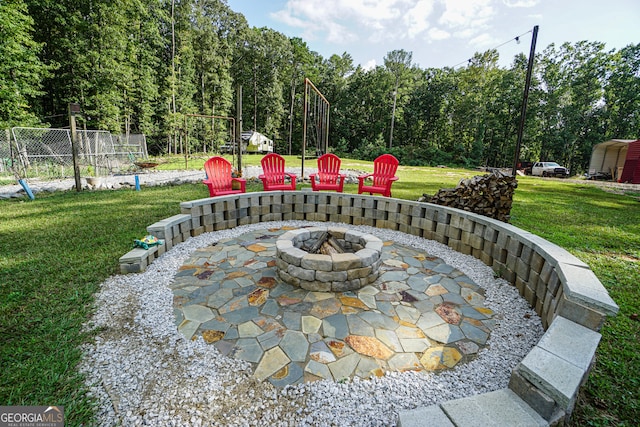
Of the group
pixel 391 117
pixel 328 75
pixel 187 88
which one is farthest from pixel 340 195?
pixel 328 75

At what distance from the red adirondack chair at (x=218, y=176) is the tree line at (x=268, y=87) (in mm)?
6678

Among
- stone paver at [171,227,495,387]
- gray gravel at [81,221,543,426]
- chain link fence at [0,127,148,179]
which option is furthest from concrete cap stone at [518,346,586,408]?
chain link fence at [0,127,148,179]

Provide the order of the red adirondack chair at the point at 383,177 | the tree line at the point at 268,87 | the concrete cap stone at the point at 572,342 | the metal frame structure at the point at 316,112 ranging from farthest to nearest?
the tree line at the point at 268,87 < the metal frame structure at the point at 316,112 < the red adirondack chair at the point at 383,177 < the concrete cap stone at the point at 572,342

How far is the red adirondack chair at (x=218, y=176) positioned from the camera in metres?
4.24

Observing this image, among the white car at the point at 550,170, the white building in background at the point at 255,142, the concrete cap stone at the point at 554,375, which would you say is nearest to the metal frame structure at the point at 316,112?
the concrete cap stone at the point at 554,375

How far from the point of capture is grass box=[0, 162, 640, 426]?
132 centimetres

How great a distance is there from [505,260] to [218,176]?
405 centimetres

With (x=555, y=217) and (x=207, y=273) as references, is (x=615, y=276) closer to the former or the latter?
(x=555, y=217)

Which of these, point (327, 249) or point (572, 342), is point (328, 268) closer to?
point (327, 249)

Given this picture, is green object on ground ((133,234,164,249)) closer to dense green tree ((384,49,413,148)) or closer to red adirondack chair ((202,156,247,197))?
→ red adirondack chair ((202,156,247,197))

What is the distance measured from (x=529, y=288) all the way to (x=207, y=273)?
9.65 ft

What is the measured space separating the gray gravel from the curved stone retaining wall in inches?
14.6

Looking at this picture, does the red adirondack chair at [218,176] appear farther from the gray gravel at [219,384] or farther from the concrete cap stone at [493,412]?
the concrete cap stone at [493,412]

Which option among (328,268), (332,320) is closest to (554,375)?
(332,320)
